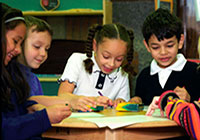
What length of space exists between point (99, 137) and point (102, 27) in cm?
100

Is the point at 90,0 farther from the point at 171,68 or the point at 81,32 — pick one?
the point at 171,68

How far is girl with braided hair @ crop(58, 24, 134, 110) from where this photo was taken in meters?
1.74

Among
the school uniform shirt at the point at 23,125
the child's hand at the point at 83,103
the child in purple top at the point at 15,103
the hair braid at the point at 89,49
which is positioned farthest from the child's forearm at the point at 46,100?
the hair braid at the point at 89,49

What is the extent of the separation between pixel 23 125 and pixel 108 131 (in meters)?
0.26

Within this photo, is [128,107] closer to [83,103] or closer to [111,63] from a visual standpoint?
[83,103]

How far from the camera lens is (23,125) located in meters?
0.91

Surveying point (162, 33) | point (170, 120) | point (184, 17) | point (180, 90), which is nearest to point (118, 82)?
point (162, 33)

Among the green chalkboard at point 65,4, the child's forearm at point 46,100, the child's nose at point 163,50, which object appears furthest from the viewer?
the green chalkboard at point 65,4

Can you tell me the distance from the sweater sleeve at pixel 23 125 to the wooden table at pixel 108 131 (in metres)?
0.12

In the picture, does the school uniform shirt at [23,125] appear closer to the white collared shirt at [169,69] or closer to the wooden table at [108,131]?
the wooden table at [108,131]

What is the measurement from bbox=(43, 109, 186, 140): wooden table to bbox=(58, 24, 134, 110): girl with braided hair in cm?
65

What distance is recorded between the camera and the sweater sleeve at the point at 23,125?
88 cm

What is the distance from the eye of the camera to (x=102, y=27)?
191 cm

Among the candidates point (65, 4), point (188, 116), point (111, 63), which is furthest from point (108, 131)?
point (65, 4)
